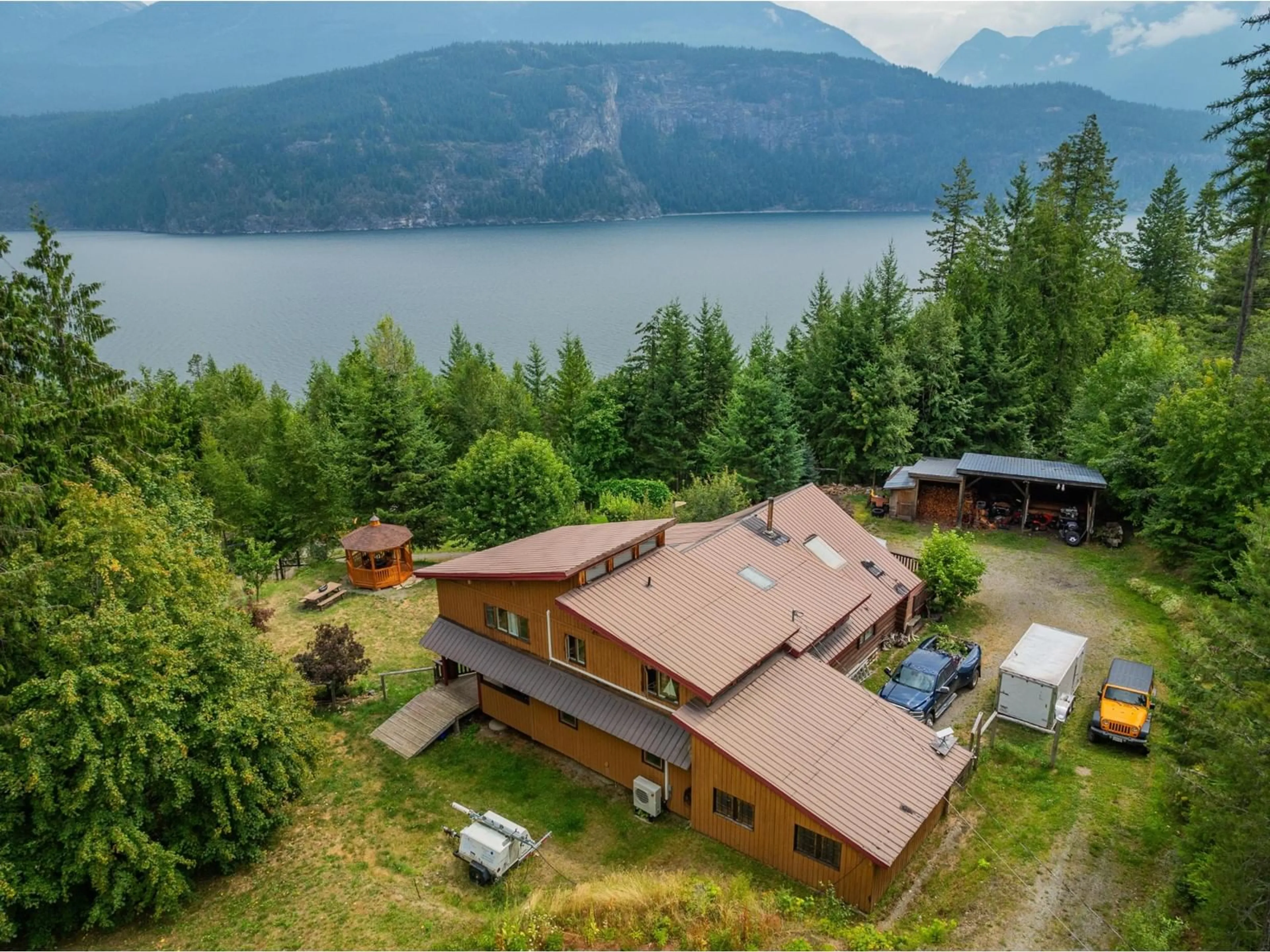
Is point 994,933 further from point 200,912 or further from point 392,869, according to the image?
point 200,912

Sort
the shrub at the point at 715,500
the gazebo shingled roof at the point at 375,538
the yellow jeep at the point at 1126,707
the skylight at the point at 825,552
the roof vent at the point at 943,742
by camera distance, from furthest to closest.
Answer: the shrub at the point at 715,500, the gazebo shingled roof at the point at 375,538, the skylight at the point at 825,552, the yellow jeep at the point at 1126,707, the roof vent at the point at 943,742

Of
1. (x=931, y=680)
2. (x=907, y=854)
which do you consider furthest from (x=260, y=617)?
(x=931, y=680)

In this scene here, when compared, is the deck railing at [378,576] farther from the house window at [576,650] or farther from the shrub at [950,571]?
the shrub at [950,571]

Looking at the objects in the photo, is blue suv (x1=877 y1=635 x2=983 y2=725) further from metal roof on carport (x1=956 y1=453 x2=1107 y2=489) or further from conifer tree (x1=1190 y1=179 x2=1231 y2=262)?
conifer tree (x1=1190 y1=179 x2=1231 y2=262)

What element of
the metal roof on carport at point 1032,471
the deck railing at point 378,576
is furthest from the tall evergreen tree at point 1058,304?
the deck railing at point 378,576

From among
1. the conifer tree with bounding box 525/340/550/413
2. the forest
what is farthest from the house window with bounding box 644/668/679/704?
the conifer tree with bounding box 525/340/550/413

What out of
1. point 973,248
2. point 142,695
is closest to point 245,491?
point 142,695

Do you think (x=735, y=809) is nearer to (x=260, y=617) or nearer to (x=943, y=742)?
(x=943, y=742)
